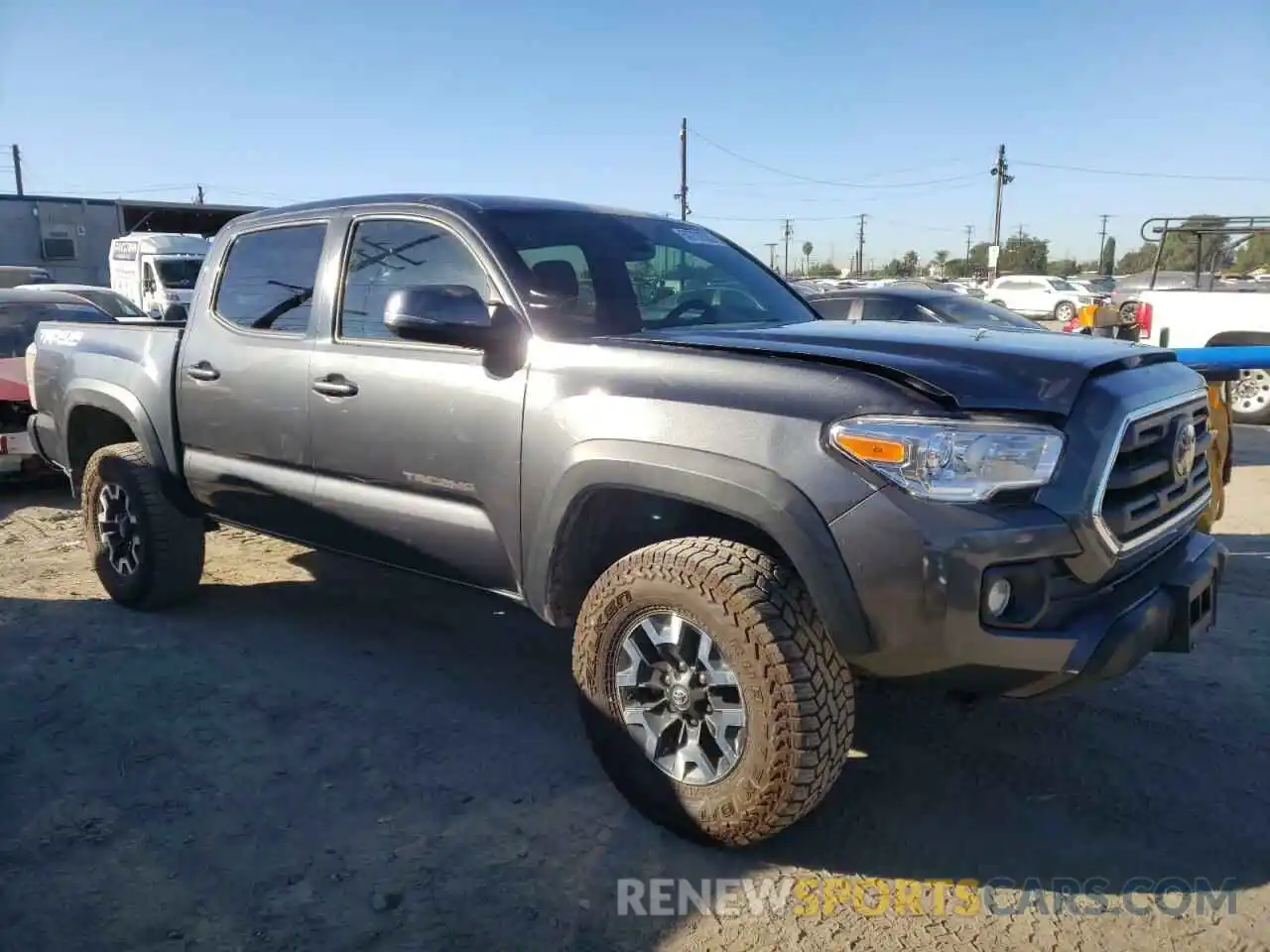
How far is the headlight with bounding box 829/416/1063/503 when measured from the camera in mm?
2430

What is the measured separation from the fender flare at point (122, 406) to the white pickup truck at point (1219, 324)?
9.20 m

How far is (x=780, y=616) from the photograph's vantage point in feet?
8.58

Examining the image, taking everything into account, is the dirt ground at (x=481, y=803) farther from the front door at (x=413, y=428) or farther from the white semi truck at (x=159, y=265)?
the white semi truck at (x=159, y=265)

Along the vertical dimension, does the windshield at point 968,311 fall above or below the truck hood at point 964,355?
above

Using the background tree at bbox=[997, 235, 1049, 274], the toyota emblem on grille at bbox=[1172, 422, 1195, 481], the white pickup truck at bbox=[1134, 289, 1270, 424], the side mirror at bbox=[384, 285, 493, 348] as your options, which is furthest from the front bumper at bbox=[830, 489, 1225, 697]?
the background tree at bbox=[997, 235, 1049, 274]

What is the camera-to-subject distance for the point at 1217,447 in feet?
14.6

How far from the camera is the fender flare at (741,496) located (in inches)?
98.3

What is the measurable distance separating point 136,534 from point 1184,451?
4.45 metres

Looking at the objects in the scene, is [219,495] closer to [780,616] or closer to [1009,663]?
[780,616]

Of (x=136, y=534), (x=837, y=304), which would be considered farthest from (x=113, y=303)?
(x=136, y=534)

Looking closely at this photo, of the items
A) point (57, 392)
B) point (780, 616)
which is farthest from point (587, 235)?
point (57, 392)

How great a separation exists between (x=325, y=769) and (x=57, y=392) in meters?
3.10

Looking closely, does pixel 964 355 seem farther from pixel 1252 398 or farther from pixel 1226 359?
pixel 1252 398

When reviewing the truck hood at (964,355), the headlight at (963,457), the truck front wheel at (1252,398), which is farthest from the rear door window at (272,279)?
the truck front wheel at (1252,398)
